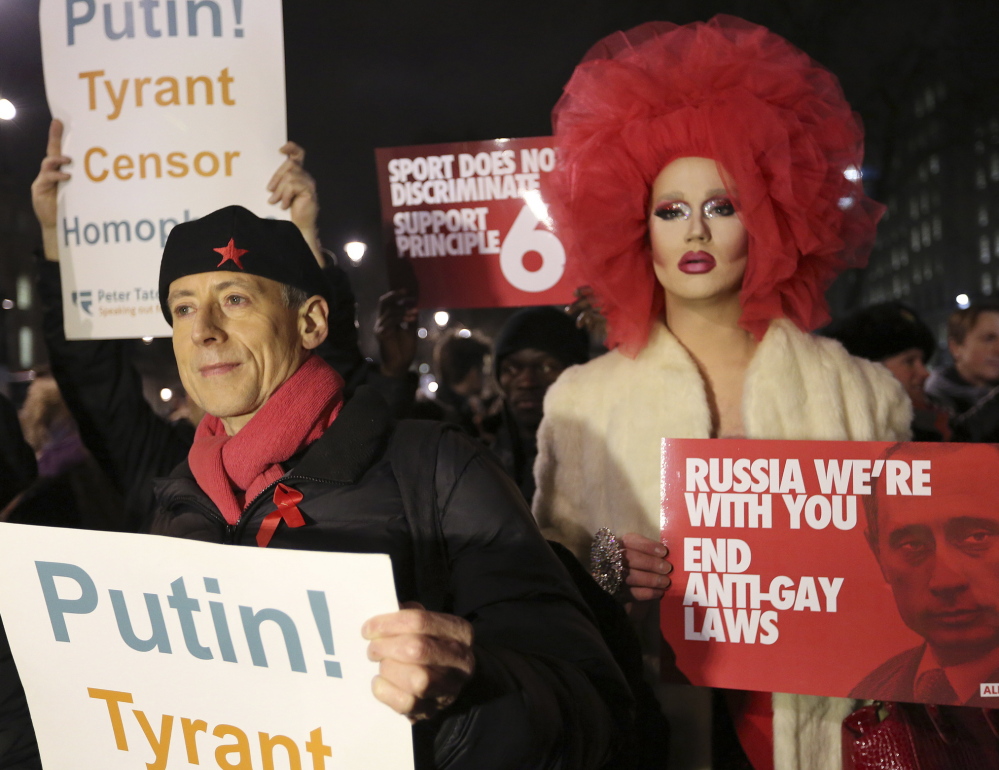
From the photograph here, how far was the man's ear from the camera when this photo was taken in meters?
1.64

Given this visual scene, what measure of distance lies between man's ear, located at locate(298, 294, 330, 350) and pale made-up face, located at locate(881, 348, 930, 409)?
176 centimetres

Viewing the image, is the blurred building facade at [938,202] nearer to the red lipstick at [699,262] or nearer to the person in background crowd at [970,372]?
the person in background crowd at [970,372]

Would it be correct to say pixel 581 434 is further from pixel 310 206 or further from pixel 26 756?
pixel 26 756

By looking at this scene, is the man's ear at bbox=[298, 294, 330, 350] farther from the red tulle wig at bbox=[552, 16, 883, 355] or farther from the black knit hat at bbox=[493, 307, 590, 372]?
the black knit hat at bbox=[493, 307, 590, 372]

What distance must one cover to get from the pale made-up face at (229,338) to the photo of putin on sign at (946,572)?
1137 millimetres

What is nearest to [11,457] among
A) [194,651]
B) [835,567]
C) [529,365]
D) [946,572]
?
[529,365]

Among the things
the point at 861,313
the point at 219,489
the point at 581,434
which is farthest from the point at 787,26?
the point at 219,489

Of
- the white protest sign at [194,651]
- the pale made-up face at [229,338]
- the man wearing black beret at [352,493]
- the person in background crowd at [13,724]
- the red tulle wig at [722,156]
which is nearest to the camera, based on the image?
the white protest sign at [194,651]

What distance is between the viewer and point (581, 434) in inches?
81.4

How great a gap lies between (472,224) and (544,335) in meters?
0.42

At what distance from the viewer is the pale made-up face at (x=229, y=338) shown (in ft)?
5.09

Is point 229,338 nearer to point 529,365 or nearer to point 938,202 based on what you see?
point 529,365

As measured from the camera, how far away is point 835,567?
1.59 metres

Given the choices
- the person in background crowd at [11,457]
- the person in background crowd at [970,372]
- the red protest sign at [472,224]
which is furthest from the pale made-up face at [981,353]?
the person in background crowd at [11,457]
